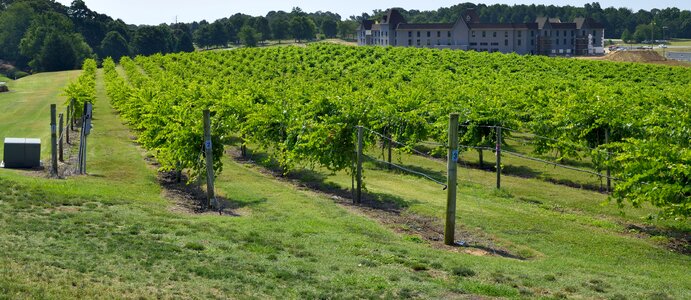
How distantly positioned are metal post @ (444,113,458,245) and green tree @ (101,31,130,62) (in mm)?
136015

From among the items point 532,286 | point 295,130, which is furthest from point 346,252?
point 295,130

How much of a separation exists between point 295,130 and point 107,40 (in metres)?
129

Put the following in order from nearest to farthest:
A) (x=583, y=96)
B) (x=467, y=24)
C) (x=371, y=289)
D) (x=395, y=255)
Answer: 1. (x=371, y=289)
2. (x=395, y=255)
3. (x=583, y=96)
4. (x=467, y=24)

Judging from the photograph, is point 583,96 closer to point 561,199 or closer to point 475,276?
point 561,199

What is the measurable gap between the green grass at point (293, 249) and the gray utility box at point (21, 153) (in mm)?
1351

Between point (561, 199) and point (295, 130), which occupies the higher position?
point (295, 130)

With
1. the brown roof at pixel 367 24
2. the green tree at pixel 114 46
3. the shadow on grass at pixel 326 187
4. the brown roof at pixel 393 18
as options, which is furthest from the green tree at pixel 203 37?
the shadow on grass at pixel 326 187

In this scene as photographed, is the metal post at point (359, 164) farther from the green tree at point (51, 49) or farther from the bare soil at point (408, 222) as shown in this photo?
the green tree at point (51, 49)

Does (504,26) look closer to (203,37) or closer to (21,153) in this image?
(203,37)

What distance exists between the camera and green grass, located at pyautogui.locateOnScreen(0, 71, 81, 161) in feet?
132

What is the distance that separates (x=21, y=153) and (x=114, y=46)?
415 feet

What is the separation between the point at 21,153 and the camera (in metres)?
27.0

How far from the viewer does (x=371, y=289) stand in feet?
43.8

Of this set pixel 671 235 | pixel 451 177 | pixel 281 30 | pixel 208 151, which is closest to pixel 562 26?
pixel 281 30
